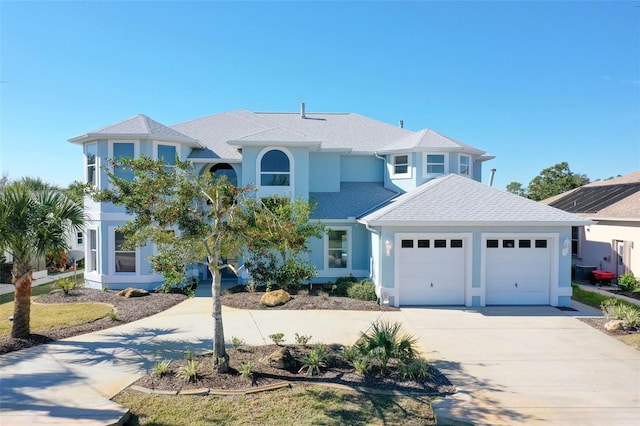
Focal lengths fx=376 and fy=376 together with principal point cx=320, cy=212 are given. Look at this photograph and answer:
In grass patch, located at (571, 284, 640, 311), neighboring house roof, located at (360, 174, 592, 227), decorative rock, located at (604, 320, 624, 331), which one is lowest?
grass patch, located at (571, 284, 640, 311)

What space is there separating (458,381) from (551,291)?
826 centimetres

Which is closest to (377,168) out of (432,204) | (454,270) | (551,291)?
(432,204)

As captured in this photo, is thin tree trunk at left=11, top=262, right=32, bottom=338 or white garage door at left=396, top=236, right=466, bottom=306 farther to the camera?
white garage door at left=396, top=236, right=466, bottom=306

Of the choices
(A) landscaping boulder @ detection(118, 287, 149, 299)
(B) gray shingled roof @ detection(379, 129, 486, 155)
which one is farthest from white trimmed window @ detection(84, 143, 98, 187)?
(B) gray shingled roof @ detection(379, 129, 486, 155)

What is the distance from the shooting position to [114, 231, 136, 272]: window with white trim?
1564 cm

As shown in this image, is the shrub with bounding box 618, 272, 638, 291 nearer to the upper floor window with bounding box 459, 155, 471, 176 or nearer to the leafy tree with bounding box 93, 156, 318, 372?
the upper floor window with bounding box 459, 155, 471, 176

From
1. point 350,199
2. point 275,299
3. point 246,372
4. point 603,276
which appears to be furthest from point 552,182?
point 246,372

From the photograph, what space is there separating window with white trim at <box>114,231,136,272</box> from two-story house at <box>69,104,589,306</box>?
0.04 meters

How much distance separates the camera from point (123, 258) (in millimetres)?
15680

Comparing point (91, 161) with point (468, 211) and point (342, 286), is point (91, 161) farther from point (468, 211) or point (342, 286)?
point (468, 211)

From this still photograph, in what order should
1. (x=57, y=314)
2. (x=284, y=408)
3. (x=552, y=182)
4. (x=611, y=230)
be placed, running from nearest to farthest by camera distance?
(x=284, y=408)
(x=57, y=314)
(x=611, y=230)
(x=552, y=182)

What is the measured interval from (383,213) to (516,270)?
526 centimetres

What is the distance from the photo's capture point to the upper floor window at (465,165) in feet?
61.8

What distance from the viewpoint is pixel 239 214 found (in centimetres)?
762
